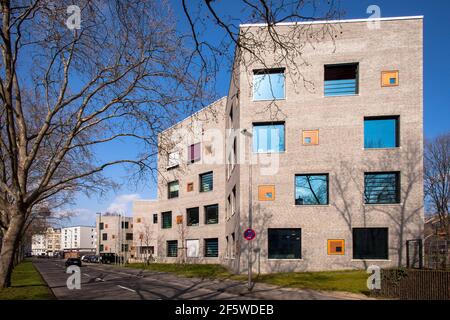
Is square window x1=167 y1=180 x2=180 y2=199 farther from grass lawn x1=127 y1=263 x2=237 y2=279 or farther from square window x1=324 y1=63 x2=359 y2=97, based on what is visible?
square window x1=324 y1=63 x2=359 y2=97

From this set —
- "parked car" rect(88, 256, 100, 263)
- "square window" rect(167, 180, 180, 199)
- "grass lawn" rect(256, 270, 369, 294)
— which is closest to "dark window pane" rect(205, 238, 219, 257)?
"square window" rect(167, 180, 180, 199)

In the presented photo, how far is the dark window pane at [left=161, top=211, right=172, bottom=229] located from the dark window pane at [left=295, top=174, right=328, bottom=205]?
27.4m

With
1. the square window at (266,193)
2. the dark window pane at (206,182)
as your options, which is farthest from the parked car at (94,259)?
the square window at (266,193)

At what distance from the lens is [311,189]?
29391 millimetres

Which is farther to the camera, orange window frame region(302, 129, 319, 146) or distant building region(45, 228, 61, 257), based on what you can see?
distant building region(45, 228, 61, 257)

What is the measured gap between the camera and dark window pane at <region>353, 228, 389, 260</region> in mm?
27891

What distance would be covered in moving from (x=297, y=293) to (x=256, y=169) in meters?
12.2

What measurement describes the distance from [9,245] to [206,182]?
104ft

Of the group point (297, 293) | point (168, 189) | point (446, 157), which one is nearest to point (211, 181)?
point (168, 189)

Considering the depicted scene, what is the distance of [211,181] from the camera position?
152 ft

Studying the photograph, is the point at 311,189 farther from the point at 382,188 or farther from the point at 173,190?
the point at 173,190

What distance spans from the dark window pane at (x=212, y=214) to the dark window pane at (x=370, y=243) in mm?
18675

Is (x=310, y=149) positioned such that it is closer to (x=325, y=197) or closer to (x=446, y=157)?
(x=325, y=197)
